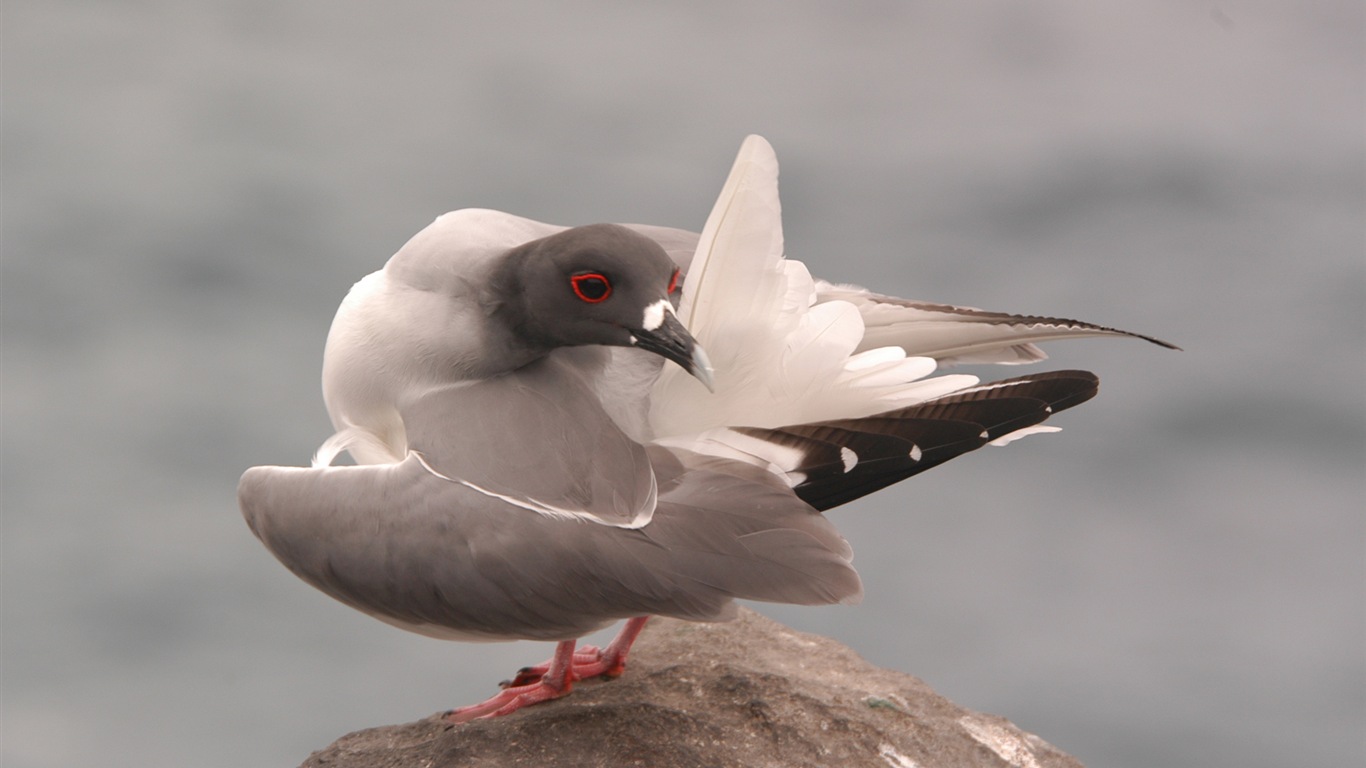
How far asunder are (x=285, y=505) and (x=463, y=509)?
485mm

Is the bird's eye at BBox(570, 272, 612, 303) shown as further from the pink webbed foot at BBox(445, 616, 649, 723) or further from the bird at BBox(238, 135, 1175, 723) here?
the pink webbed foot at BBox(445, 616, 649, 723)

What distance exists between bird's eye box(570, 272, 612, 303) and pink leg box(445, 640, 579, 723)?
123 centimetres

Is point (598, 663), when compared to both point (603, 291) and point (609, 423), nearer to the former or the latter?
point (609, 423)

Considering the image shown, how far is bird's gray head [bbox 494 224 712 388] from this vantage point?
141 inches

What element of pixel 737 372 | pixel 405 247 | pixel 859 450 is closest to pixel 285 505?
pixel 405 247

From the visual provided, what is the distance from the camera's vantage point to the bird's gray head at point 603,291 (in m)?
3.57

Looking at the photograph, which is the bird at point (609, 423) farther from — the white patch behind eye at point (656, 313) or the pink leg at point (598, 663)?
the pink leg at point (598, 663)

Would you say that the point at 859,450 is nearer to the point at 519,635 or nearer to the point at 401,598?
the point at 519,635

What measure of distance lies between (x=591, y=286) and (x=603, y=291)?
0.03 m

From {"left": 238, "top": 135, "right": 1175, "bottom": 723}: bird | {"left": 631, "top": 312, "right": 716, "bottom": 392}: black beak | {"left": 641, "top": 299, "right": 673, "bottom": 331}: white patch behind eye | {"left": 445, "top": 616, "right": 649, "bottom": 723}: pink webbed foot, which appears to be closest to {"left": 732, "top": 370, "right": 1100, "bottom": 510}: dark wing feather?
{"left": 238, "top": 135, "right": 1175, "bottom": 723}: bird

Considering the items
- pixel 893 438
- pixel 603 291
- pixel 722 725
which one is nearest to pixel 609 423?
pixel 603 291

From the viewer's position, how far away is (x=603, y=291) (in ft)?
12.0

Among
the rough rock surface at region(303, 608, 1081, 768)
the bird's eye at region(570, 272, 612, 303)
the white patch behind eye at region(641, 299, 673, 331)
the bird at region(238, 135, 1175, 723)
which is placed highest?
the bird's eye at region(570, 272, 612, 303)

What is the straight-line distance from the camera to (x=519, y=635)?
3594 mm
